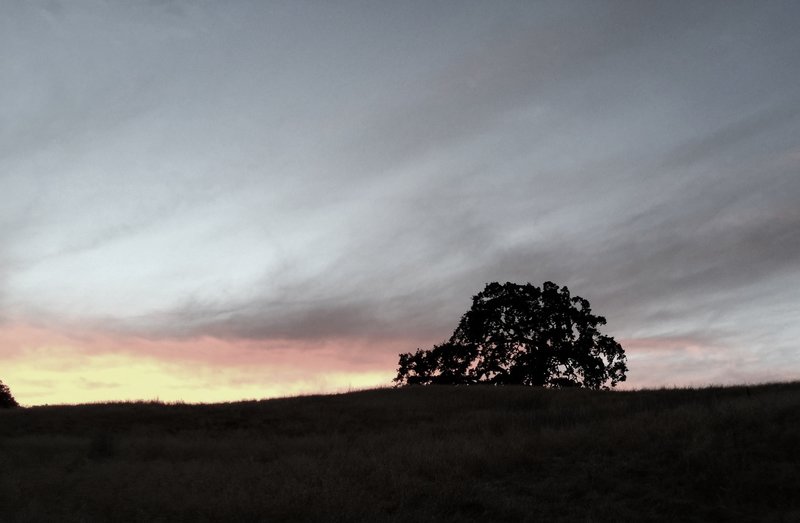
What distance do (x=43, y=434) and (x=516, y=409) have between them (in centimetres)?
1930

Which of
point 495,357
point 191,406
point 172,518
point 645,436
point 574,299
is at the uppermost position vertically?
point 574,299

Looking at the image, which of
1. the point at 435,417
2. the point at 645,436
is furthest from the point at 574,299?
the point at 645,436

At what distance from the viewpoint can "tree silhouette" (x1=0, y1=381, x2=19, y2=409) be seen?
5191cm

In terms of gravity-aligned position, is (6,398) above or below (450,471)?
above

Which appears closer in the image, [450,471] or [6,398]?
[450,471]

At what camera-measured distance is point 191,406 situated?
31.9 meters

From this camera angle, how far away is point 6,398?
52781 mm

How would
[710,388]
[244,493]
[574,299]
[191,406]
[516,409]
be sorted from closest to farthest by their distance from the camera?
[244,493] → [710,388] → [516,409] → [191,406] → [574,299]

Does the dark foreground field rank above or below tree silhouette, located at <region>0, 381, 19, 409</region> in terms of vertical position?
below

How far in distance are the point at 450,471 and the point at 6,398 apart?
166 ft

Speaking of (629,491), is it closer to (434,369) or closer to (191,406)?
(191,406)

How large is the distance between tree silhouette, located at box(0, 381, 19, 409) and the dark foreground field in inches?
1255

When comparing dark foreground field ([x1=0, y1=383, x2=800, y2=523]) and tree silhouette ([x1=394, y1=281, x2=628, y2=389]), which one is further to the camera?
tree silhouette ([x1=394, y1=281, x2=628, y2=389])

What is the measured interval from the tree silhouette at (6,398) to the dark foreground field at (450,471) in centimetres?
3189
